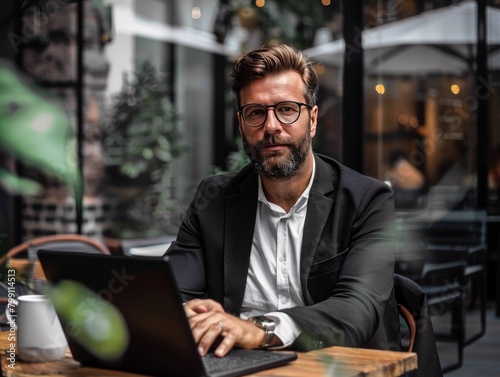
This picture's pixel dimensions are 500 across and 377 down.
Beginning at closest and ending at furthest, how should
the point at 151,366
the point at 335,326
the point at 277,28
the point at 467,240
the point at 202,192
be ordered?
the point at 151,366 < the point at 335,326 < the point at 202,192 < the point at 467,240 < the point at 277,28

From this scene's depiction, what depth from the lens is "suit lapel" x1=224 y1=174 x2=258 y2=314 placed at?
2.20m

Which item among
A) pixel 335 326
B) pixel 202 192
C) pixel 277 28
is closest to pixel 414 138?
pixel 277 28

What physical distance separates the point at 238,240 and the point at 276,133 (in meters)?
0.30

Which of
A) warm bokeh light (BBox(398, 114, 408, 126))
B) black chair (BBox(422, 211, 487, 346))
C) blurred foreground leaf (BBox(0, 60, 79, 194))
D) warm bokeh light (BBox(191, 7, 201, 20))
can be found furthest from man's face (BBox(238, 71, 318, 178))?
warm bokeh light (BBox(191, 7, 201, 20))

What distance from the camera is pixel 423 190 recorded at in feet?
18.8

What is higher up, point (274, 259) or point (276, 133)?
point (276, 133)

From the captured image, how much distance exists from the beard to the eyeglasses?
0.04 meters

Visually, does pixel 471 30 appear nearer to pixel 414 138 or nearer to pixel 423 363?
pixel 414 138

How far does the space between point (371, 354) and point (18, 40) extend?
4751mm

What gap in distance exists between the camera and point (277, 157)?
7.05 ft

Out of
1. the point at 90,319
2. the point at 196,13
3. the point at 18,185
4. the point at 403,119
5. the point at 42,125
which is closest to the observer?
the point at 90,319

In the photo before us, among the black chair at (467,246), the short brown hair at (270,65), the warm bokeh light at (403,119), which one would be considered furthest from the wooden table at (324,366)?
the warm bokeh light at (403,119)

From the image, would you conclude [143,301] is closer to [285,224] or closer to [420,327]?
[285,224]

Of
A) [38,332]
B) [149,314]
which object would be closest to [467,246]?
[38,332]
